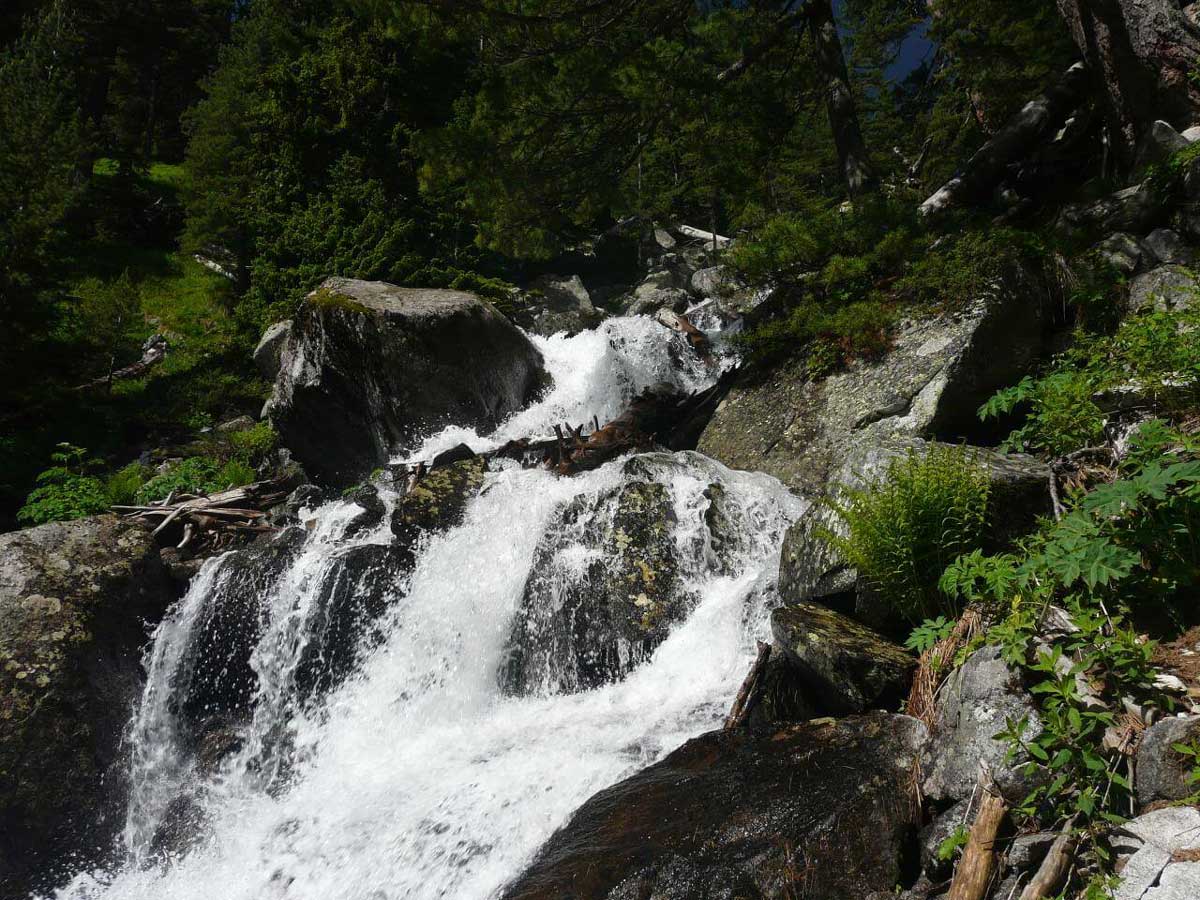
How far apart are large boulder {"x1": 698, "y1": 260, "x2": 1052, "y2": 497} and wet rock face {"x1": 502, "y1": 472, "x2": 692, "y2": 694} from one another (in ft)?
6.03

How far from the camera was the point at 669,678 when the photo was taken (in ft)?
18.9

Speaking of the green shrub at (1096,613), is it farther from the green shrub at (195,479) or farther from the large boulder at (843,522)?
the green shrub at (195,479)

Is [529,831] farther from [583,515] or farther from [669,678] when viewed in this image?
[583,515]

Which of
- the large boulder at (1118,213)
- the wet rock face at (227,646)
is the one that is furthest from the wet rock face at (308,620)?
the large boulder at (1118,213)

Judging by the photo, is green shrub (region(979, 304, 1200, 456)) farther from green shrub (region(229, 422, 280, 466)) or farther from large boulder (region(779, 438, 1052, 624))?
green shrub (region(229, 422, 280, 466))

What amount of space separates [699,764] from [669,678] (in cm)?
181

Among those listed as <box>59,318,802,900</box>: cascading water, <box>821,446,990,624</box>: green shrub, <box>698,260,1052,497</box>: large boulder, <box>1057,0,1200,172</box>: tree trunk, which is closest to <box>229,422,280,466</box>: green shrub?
<box>59,318,802,900</box>: cascading water

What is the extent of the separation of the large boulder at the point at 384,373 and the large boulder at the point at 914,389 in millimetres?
5899

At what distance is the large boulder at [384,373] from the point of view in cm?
1182

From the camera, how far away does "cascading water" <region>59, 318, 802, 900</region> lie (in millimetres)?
4531

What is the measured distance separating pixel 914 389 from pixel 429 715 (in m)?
6.25

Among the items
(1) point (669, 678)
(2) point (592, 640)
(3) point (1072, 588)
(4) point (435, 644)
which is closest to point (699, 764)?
(1) point (669, 678)

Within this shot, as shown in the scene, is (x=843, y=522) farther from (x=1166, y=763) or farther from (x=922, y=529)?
(x=1166, y=763)

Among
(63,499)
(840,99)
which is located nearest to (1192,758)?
(840,99)
